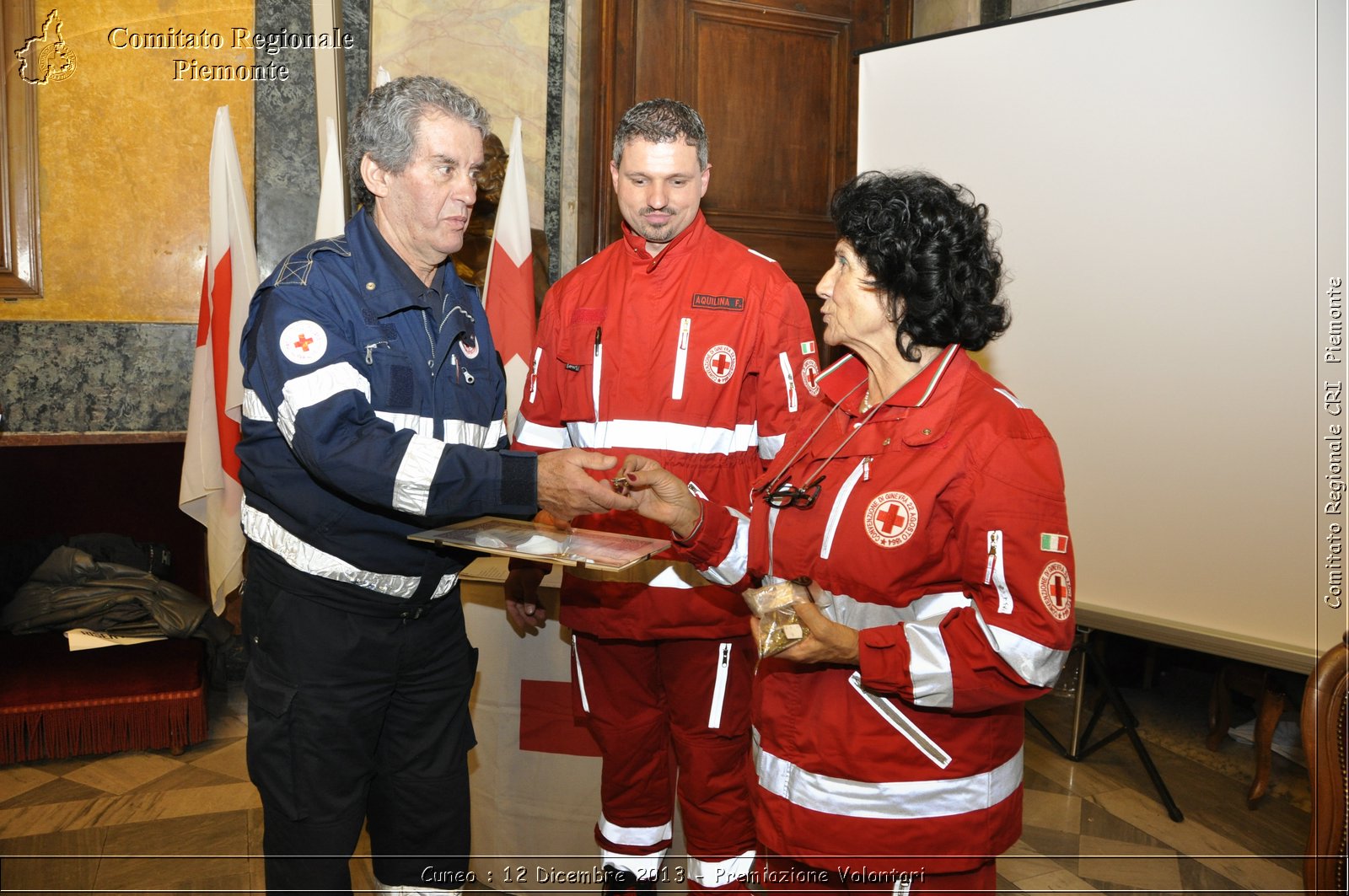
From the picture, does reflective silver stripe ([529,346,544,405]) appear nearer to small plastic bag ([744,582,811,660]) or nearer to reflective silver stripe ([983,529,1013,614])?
small plastic bag ([744,582,811,660])

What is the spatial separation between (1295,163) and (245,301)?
3427mm

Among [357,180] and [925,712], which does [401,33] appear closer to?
[357,180]

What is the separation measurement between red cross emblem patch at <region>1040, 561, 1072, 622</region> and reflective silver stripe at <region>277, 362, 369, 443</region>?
115 cm

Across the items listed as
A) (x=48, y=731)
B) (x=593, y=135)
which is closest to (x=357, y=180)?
(x=593, y=135)

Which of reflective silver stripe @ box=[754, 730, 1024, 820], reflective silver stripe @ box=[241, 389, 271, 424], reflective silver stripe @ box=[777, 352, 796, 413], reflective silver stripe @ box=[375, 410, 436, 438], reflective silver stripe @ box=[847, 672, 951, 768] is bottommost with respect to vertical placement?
reflective silver stripe @ box=[754, 730, 1024, 820]

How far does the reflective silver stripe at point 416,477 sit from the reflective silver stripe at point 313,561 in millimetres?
171

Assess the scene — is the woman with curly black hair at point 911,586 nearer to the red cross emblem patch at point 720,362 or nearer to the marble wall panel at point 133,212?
the red cross emblem patch at point 720,362

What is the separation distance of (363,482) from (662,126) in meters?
1.19

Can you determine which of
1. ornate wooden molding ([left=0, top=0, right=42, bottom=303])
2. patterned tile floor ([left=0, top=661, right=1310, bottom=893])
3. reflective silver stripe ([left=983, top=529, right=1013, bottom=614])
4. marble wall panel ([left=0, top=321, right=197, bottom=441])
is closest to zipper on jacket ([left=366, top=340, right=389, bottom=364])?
reflective silver stripe ([left=983, top=529, right=1013, bottom=614])

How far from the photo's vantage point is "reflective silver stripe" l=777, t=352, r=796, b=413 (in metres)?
2.30

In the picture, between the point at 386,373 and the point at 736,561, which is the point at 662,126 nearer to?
the point at 386,373

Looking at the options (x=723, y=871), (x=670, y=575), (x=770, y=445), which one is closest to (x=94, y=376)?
(x=670, y=575)

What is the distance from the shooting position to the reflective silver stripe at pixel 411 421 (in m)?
1.74

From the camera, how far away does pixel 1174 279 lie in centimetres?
300
